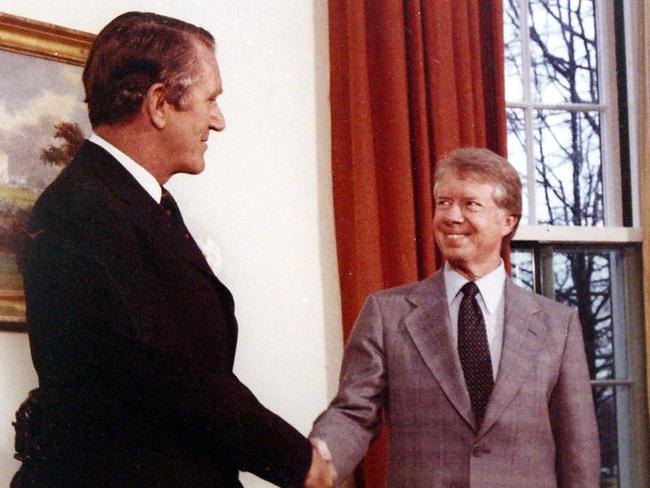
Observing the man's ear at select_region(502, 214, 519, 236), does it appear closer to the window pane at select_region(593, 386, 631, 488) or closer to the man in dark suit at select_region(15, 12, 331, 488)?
the man in dark suit at select_region(15, 12, 331, 488)

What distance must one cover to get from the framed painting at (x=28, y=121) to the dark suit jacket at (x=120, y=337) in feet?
2.53

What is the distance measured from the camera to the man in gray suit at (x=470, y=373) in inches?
103

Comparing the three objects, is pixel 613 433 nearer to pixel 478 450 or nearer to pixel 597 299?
pixel 597 299

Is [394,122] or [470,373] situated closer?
[470,373]

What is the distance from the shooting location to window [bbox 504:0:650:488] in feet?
12.6

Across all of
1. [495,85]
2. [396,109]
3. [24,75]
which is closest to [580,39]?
[495,85]

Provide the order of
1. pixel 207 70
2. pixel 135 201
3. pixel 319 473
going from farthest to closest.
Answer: pixel 319 473, pixel 207 70, pixel 135 201

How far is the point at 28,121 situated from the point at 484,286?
1.32 metres

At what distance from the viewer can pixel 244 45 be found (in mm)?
3350

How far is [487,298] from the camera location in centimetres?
279

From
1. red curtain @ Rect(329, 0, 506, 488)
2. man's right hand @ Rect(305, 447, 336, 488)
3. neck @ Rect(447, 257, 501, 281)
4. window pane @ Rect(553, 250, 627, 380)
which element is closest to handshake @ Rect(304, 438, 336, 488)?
man's right hand @ Rect(305, 447, 336, 488)

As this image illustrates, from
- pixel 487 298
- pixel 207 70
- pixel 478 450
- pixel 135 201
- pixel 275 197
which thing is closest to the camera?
pixel 135 201

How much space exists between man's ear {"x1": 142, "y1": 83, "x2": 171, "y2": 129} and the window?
2.01 metres

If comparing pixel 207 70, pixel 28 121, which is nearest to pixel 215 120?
→ pixel 207 70
